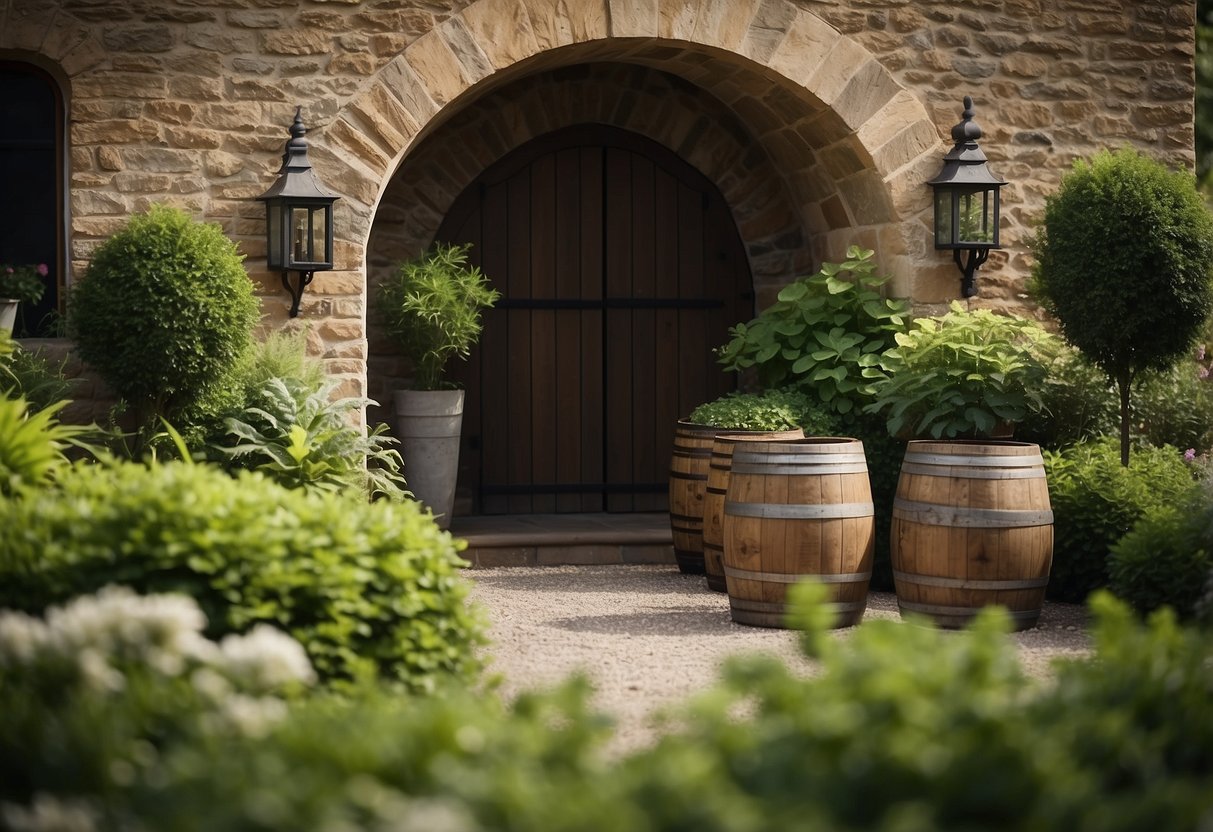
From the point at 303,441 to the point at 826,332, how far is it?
2945 millimetres

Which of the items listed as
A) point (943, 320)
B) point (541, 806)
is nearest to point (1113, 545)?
point (943, 320)

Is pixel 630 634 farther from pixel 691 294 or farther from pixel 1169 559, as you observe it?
pixel 691 294

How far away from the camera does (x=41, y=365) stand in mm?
6461

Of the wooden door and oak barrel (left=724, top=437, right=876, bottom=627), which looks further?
the wooden door

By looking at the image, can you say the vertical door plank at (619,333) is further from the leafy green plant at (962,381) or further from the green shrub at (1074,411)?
the green shrub at (1074,411)

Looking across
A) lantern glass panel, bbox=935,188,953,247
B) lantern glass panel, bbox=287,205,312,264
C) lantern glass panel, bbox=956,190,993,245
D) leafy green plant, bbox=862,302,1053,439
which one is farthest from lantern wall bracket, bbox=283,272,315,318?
lantern glass panel, bbox=956,190,993,245

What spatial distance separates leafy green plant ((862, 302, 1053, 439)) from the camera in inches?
259

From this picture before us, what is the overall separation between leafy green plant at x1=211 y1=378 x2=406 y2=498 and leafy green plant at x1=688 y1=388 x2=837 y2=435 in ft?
5.25

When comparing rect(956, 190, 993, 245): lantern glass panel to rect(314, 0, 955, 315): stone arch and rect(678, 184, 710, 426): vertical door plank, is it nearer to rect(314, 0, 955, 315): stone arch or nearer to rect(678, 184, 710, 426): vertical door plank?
rect(314, 0, 955, 315): stone arch

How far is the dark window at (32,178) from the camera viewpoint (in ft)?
23.6

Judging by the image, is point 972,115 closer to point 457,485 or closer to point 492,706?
point 457,485

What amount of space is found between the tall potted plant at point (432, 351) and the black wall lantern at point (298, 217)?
705mm

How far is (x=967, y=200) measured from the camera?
7.63 m

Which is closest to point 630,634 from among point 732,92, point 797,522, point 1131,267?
point 797,522
